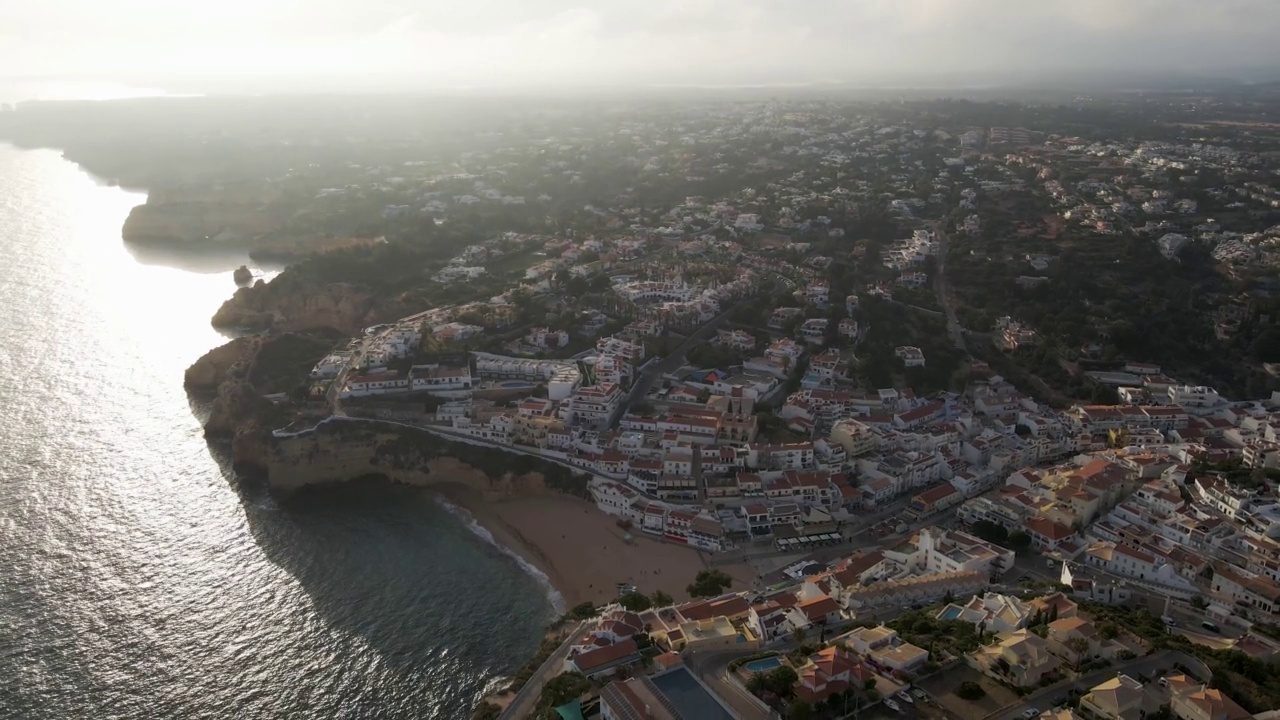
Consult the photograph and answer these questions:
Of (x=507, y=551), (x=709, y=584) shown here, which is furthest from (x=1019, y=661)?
(x=507, y=551)

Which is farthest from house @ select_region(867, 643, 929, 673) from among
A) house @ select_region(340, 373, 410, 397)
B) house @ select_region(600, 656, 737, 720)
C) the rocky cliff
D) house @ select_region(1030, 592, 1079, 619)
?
the rocky cliff

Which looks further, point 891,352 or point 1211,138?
point 1211,138

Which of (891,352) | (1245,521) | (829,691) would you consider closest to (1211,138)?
(891,352)

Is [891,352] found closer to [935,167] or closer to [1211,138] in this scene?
[935,167]

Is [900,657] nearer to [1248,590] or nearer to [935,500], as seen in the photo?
[1248,590]

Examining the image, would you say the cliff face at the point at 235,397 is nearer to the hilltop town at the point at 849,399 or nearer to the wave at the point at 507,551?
the hilltop town at the point at 849,399

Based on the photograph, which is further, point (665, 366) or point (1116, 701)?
point (665, 366)
